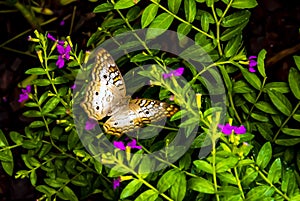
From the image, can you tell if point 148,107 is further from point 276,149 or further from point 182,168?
point 276,149

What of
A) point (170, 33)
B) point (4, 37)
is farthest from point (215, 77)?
point (4, 37)

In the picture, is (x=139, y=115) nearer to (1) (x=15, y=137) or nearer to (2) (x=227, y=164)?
(2) (x=227, y=164)

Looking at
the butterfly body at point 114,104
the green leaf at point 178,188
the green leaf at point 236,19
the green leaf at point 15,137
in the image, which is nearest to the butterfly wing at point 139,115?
the butterfly body at point 114,104

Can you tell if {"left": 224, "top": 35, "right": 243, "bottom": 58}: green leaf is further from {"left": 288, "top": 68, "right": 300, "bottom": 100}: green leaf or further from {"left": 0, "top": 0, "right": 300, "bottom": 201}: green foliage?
{"left": 288, "top": 68, "right": 300, "bottom": 100}: green leaf

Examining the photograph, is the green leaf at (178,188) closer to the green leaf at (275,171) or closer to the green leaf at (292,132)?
the green leaf at (275,171)

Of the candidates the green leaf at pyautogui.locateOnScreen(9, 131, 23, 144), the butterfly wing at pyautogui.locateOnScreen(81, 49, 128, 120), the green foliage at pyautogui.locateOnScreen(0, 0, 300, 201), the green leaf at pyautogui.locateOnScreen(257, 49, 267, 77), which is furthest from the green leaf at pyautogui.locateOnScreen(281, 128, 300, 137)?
the green leaf at pyautogui.locateOnScreen(9, 131, 23, 144)

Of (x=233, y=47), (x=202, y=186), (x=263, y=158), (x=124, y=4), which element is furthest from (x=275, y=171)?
(x=124, y=4)

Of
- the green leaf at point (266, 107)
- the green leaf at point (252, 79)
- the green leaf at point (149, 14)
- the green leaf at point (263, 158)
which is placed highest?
the green leaf at point (149, 14)
